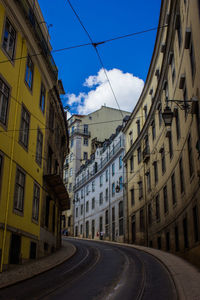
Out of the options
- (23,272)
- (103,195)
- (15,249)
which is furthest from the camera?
(103,195)

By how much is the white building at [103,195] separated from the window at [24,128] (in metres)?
23.9

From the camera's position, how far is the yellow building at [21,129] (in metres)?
14.2

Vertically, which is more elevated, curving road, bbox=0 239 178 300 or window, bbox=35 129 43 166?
window, bbox=35 129 43 166

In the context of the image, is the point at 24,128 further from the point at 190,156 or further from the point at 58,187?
the point at 190,156

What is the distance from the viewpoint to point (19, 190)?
621 inches

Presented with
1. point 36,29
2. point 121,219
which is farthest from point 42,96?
point 121,219

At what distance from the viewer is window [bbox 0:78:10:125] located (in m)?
14.1

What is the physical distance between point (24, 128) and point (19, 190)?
122 inches

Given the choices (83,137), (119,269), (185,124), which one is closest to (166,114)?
(185,124)

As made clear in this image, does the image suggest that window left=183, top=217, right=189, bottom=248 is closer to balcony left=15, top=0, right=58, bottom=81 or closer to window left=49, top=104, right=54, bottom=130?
window left=49, top=104, right=54, bottom=130

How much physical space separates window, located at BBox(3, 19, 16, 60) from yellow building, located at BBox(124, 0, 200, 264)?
7157 mm

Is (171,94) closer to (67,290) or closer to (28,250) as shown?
(28,250)

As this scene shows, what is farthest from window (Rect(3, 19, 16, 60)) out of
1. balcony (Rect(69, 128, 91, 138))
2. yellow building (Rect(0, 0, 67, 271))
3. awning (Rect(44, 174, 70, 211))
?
balcony (Rect(69, 128, 91, 138))

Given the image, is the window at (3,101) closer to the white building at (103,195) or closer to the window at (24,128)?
the window at (24,128)
